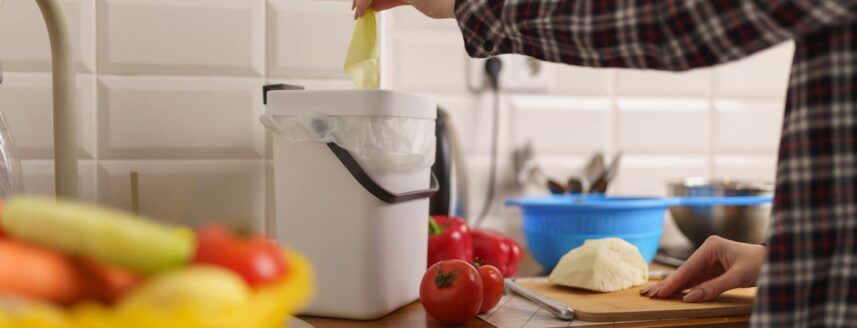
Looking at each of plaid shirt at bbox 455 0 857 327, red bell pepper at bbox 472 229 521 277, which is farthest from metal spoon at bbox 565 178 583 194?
plaid shirt at bbox 455 0 857 327

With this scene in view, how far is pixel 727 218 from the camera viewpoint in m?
1.42

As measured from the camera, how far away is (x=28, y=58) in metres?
1.17

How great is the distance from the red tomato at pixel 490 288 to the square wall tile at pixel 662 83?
2.61ft

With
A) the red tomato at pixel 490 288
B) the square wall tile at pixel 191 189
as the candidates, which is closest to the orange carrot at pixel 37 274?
the red tomato at pixel 490 288

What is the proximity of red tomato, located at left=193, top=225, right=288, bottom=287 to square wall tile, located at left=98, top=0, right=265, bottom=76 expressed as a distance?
0.85 meters

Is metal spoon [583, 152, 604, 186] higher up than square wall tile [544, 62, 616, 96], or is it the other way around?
square wall tile [544, 62, 616, 96]

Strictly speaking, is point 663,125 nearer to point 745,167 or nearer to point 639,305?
point 745,167

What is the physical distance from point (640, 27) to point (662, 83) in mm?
1062

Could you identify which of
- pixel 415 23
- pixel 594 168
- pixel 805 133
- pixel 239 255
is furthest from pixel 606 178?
pixel 239 255

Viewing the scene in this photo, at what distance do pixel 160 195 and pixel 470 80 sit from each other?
0.65 metres

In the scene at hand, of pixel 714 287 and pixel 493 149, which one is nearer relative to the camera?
pixel 714 287

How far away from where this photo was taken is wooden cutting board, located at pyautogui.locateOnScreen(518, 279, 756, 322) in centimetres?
98

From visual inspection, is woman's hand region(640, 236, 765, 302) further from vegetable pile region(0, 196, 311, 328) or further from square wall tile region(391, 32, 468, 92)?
vegetable pile region(0, 196, 311, 328)

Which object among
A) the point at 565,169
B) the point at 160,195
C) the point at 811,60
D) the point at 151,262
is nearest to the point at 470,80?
the point at 565,169
